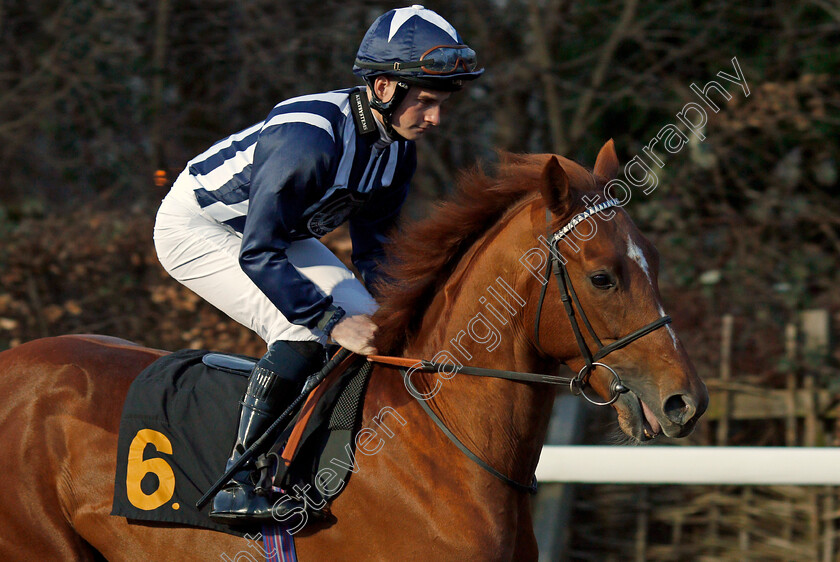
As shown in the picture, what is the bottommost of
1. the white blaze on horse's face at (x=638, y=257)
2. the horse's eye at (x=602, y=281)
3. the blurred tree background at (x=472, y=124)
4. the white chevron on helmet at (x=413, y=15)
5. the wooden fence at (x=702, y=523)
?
the horse's eye at (x=602, y=281)

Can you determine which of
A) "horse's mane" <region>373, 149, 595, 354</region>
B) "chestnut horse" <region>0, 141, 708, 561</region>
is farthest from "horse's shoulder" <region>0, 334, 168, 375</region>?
"horse's mane" <region>373, 149, 595, 354</region>

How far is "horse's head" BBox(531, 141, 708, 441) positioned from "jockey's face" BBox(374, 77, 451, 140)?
0.57 meters

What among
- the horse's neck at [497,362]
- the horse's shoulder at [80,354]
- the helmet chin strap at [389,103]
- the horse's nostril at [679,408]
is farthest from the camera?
the horse's shoulder at [80,354]

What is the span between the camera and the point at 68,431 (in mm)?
2916

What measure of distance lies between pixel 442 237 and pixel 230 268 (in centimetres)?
75

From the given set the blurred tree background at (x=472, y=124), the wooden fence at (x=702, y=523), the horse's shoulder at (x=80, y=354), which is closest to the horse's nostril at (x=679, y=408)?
the horse's shoulder at (x=80, y=354)

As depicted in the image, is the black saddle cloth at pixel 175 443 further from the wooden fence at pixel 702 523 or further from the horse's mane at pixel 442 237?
the wooden fence at pixel 702 523

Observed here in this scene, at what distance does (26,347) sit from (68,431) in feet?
1.36

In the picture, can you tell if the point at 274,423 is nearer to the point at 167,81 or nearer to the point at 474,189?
the point at 474,189

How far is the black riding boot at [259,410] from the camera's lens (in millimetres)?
2584

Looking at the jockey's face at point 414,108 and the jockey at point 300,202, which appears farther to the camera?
the jockey's face at point 414,108

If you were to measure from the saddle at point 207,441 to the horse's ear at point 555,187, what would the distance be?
77cm

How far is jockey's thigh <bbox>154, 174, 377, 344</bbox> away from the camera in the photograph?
9.50 ft

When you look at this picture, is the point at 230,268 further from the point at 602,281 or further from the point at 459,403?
the point at 602,281
